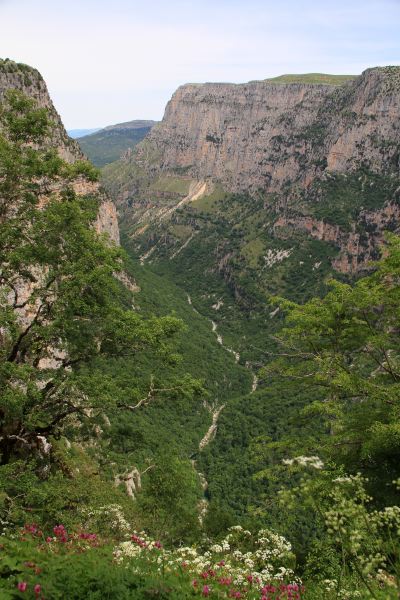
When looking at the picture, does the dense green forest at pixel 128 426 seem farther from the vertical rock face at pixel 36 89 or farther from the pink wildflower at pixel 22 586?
the vertical rock face at pixel 36 89

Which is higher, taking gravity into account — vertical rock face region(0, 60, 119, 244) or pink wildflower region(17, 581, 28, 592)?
vertical rock face region(0, 60, 119, 244)

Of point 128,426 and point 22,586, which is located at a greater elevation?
point 22,586

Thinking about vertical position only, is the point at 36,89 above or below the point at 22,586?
above

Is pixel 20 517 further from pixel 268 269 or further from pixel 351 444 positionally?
pixel 268 269

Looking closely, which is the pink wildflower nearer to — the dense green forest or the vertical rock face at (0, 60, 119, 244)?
the dense green forest

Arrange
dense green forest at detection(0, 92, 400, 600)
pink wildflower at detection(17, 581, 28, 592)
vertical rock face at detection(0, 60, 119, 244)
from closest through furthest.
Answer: pink wildflower at detection(17, 581, 28, 592), dense green forest at detection(0, 92, 400, 600), vertical rock face at detection(0, 60, 119, 244)

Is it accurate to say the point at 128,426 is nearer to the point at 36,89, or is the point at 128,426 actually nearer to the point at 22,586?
the point at 22,586

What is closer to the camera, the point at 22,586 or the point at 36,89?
the point at 22,586

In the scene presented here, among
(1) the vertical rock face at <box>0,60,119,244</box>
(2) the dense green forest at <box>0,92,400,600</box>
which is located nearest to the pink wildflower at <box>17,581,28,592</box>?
(2) the dense green forest at <box>0,92,400,600</box>

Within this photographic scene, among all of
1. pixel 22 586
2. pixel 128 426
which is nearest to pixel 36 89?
pixel 128 426

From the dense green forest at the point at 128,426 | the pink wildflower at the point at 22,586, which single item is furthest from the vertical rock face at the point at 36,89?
the pink wildflower at the point at 22,586

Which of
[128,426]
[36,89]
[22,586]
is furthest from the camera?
[36,89]

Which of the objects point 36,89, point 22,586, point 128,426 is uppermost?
point 36,89

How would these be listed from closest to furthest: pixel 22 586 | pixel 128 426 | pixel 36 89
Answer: pixel 22 586 < pixel 128 426 < pixel 36 89
